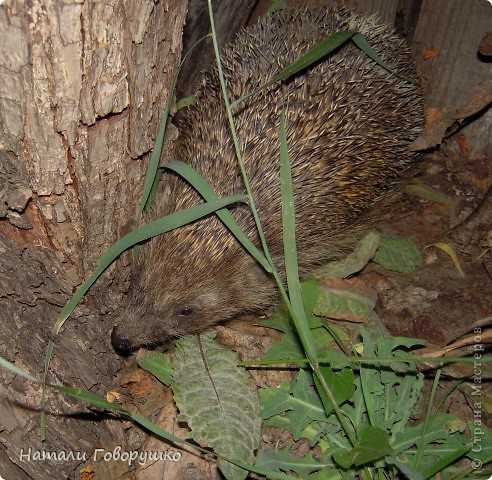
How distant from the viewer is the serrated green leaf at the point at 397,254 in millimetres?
4055

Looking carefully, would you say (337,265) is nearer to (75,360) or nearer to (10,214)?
(75,360)

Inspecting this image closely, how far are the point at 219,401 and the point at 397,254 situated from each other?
5.72 feet

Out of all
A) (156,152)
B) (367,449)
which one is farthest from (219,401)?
(156,152)

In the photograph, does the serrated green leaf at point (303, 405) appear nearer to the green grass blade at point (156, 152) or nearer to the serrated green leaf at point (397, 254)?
the green grass blade at point (156, 152)

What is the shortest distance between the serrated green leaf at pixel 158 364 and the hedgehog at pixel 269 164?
91mm

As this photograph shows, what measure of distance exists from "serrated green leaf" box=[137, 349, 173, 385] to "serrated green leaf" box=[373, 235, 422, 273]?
1.57 meters

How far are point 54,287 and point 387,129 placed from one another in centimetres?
222

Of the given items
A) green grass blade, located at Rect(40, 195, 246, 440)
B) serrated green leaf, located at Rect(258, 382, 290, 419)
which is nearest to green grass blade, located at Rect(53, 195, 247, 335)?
green grass blade, located at Rect(40, 195, 246, 440)

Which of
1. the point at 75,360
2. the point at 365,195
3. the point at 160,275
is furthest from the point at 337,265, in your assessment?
the point at 75,360

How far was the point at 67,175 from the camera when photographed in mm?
2543

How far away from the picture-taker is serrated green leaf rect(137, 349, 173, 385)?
3.29 meters

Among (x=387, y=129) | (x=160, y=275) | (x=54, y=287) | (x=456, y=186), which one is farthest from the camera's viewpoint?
(x=456, y=186)

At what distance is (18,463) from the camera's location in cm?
304

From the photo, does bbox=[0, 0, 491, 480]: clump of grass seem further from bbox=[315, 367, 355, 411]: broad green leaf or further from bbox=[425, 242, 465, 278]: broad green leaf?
bbox=[425, 242, 465, 278]: broad green leaf
